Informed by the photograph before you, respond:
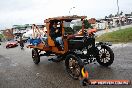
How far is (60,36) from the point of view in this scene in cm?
1116

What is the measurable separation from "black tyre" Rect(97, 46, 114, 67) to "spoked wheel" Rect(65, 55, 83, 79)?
6.22 feet

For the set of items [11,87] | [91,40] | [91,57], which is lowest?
[11,87]

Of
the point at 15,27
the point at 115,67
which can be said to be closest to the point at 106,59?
the point at 115,67

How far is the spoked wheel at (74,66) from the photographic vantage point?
8.88 metres

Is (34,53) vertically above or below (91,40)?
below

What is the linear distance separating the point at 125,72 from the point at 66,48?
257cm

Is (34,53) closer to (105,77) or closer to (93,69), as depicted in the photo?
(93,69)

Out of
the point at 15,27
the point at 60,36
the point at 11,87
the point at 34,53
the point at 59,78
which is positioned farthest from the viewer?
the point at 15,27

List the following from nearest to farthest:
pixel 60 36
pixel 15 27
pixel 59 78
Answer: pixel 59 78
pixel 60 36
pixel 15 27

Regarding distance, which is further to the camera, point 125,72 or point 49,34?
point 49,34

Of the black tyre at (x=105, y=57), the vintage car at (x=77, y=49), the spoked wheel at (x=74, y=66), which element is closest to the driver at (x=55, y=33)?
the vintage car at (x=77, y=49)

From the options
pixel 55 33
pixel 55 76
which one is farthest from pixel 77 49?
pixel 55 33

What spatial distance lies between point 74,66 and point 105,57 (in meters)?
2.01

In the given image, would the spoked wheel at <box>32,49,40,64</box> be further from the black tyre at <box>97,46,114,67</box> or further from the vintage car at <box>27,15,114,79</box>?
Answer: the black tyre at <box>97,46,114,67</box>
